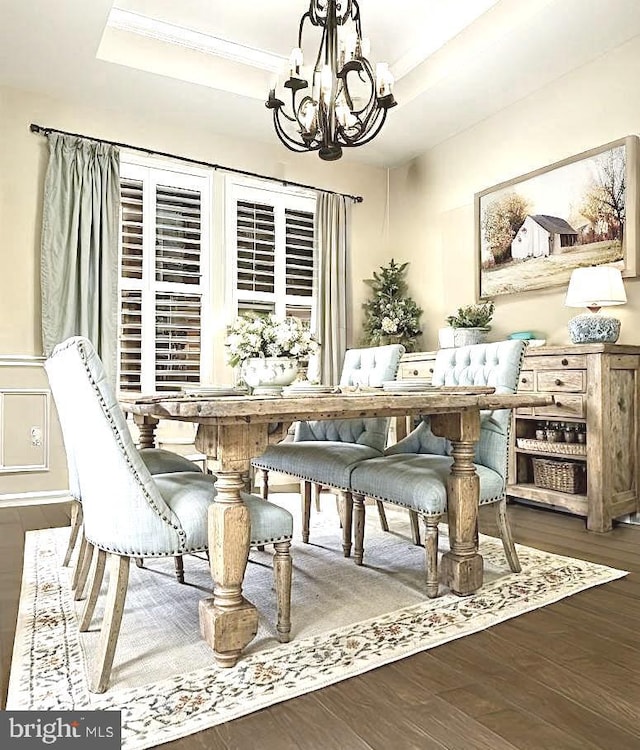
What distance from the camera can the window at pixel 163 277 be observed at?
4809 mm

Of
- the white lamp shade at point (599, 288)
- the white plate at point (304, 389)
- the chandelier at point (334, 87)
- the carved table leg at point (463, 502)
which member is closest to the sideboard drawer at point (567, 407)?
the white lamp shade at point (599, 288)

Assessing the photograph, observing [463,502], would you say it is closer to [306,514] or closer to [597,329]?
[306,514]

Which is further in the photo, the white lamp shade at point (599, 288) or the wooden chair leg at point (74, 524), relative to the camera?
the white lamp shade at point (599, 288)

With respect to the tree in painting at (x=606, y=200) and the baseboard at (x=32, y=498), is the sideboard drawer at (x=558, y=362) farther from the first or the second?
the baseboard at (x=32, y=498)

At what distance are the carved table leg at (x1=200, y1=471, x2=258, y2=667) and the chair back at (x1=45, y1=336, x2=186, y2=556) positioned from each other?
114mm

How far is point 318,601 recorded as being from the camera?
2.28m

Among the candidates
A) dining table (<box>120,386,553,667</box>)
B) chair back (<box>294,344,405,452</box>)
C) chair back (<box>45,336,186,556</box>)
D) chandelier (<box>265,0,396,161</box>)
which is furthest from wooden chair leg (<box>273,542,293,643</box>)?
chandelier (<box>265,0,396,161</box>)

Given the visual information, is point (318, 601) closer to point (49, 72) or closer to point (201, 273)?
point (201, 273)

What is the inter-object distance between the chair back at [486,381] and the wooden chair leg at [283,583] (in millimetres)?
1084

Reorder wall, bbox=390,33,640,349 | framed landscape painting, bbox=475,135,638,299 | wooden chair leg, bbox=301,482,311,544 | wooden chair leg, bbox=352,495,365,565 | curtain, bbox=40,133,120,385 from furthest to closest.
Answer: curtain, bbox=40,133,120,385
wall, bbox=390,33,640,349
framed landscape painting, bbox=475,135,638,299
wooden chair leg, bbox=301,482,311,544
wooden chair leg, bbox=352,495,365,565

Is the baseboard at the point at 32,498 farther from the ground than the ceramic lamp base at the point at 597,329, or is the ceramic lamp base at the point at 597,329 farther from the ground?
the ceramic lamp base at the point at 597,329

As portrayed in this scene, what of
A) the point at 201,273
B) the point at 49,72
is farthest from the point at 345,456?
the point at 49,72

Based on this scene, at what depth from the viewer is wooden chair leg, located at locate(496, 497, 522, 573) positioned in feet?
8.25

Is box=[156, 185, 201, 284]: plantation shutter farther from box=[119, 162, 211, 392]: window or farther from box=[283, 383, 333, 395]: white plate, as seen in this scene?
box=[283, 383, 333, 395]: white plate
